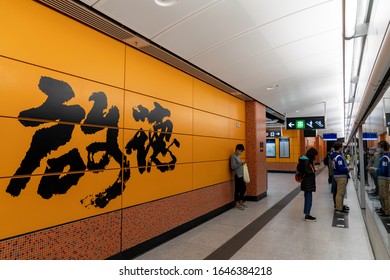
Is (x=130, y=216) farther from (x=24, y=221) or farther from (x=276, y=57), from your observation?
(x=276, y=57)

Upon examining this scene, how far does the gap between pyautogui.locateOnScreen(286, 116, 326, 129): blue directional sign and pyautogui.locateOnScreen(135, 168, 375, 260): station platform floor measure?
314 centimetres

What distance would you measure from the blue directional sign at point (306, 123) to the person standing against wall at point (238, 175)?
362 centimetres

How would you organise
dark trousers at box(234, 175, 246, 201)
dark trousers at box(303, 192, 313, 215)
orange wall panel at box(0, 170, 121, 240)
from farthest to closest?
1. dark trousers at box(234, 175, 246, 201)
2. dark trousers at box(303, 192, 313, 215)
3. orange wall panel at box(0, 170, 121, 240)

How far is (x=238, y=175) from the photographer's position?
5523 mm

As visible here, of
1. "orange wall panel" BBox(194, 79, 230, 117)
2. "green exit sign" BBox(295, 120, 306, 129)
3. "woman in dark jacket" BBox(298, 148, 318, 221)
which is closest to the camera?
"orange wall panel" BBox(194, 79, 230, 117)

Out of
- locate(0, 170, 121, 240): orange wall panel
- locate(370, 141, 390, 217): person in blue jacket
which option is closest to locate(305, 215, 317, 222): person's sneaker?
locate(370, 141, 390, 217): person in blue jacket

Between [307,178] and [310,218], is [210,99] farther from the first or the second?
[310,218]

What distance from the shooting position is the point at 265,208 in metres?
5.70

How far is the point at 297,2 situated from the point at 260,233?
3.25 m

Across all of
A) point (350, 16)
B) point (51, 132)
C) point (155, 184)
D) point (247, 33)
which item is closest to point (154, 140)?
point (155, 184)

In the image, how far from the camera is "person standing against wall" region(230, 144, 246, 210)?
→ 542cm

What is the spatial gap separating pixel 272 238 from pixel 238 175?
1.92m

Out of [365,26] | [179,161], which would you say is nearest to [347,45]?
[365,26]

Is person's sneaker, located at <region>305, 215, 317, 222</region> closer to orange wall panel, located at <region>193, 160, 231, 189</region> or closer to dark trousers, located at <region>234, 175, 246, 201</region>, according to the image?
dark trousers, located at <region>234, 175, 246, 201</region>
